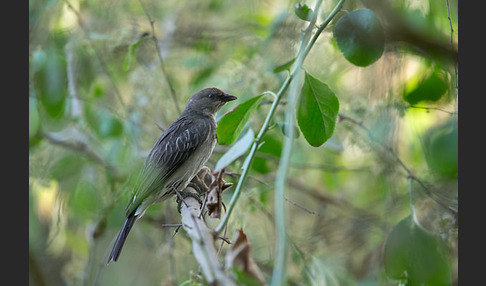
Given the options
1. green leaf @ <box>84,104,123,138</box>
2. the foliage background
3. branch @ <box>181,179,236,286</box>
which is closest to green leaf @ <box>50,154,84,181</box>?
the foliage background

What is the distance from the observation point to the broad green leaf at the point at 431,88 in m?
2.30

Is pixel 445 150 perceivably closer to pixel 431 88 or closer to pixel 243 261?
pixel 431 88

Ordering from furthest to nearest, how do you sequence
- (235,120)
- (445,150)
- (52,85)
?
(52,85), (445,150), (235,120)

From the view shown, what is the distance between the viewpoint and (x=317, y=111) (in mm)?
1809

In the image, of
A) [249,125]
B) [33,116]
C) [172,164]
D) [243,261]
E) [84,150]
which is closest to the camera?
[243,261]

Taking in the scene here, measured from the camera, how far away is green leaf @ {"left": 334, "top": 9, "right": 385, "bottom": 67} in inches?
75.7

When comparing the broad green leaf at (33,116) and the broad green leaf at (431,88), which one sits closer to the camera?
the broad green leaf at (431,88)

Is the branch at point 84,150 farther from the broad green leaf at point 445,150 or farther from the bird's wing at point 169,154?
the broad green leaf at point 445,150

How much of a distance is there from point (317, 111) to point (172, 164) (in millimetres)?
1557

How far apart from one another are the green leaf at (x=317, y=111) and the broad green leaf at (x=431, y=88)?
71 centimetres

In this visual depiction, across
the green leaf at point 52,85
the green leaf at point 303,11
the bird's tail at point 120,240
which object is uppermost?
the green leaf at point 303,11

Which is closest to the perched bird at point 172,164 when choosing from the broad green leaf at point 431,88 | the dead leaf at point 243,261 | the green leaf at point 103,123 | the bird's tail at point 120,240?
the bird's tail at point 120,240

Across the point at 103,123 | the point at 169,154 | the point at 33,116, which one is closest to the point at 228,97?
the point at 169,154

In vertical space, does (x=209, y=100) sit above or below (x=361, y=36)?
below
